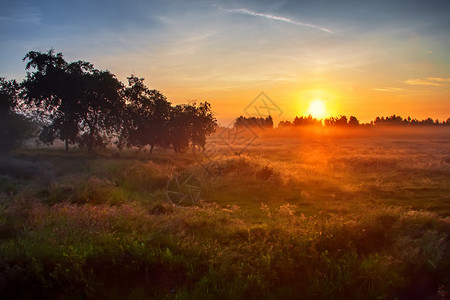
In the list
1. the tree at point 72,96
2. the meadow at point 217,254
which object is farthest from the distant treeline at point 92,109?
the meadow at point 217,254

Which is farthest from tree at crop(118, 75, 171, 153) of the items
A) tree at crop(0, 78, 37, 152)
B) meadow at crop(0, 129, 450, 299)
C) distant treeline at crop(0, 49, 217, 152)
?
meadow at crop(0, 129, 450, 299)

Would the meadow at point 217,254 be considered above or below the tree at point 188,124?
below

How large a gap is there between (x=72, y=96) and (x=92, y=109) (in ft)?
10.8

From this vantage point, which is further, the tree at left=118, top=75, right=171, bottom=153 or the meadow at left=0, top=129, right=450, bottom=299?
the tree at left=118, top=75, right=171, bottom=153

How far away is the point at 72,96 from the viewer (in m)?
37.5

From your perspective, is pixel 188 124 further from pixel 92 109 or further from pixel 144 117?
pixel 92 109

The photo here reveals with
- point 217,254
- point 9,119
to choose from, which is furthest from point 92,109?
point 217,254

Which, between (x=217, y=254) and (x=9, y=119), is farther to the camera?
(x=9, y=119)

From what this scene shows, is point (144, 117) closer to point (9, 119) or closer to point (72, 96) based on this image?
point (72, 96)

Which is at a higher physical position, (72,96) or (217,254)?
(72,96)

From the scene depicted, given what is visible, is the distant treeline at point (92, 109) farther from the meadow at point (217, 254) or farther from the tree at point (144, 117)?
the meadow at point (217, 254)

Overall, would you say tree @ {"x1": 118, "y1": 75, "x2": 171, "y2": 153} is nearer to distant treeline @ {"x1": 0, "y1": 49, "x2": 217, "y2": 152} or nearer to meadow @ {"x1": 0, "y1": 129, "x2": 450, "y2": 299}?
distant treeline @ {"x1": 0, "y1": 49, "x2": 217, "y2": 152}

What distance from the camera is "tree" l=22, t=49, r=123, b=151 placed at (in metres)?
37.2

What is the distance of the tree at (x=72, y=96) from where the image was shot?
3719 cm
